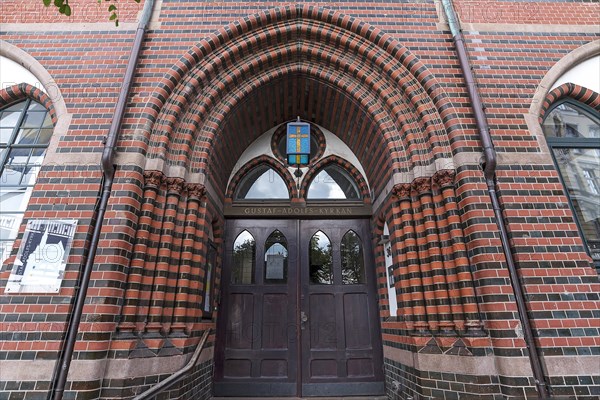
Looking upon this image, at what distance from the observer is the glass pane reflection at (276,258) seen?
17.4 feet

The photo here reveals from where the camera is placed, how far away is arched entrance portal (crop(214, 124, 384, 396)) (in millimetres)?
4852

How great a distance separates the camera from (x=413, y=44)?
4699mm

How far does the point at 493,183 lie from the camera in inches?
151

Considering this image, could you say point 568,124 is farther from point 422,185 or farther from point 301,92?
point 301,92

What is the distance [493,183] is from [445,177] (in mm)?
524

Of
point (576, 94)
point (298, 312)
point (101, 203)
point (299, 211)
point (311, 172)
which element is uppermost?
point (576, 94)

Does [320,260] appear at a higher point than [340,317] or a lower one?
higher

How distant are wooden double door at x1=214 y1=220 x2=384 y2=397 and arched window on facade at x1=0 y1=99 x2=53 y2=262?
2.71 meters

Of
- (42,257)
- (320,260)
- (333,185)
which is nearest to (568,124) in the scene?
(333,185)

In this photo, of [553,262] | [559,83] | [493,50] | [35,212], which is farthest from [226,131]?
[559,83]

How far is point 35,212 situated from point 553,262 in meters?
5.72

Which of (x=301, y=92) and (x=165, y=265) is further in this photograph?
(x=301, y=92)

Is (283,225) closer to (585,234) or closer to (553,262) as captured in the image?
(553,262)

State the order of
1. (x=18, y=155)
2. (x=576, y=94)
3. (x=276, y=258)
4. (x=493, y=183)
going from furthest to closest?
(x=276, y=258) → (x=576, y=94) → (x=18, y=155) → (x=493, y=183)
